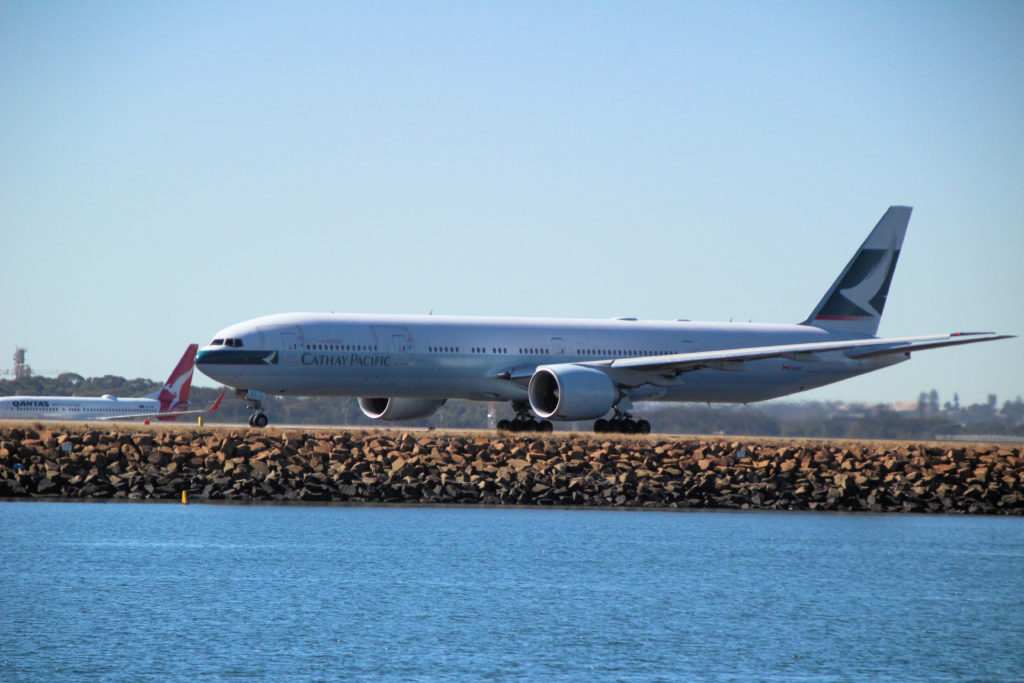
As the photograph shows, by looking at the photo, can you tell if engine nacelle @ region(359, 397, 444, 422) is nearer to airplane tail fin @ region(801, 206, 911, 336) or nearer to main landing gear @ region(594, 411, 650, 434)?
main landing gear @ region(594, 411, 650, 434)

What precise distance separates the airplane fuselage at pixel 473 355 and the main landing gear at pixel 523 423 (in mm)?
888

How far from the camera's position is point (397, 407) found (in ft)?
165

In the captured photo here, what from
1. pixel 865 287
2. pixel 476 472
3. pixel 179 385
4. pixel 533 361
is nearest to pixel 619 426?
pixel 533 361

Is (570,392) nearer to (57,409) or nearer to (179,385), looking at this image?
(57,409)

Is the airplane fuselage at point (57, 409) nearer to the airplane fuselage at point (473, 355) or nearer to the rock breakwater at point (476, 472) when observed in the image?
the rock breakwater at point (476, 472)

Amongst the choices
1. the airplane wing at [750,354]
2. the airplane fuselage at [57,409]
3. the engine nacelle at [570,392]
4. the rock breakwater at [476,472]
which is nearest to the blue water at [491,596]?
the rock breakwater at [476,472]

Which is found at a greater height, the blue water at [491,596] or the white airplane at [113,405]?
the white airplane at [113,405]

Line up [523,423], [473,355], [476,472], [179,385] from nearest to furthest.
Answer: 1. [476,472]
2. [473,355]
3. [523,423]
4. [179,385]

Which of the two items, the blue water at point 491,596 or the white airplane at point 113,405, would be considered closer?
the blue water at point 491,596

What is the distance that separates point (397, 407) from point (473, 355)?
5.24m

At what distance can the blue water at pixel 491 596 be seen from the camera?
21078 mm

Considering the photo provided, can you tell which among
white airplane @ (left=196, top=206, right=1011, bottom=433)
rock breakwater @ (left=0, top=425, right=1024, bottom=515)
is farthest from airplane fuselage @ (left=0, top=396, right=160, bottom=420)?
rock breakwater @ (left=0, top=425, right=1024, bottom=515)

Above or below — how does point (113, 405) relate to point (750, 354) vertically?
below

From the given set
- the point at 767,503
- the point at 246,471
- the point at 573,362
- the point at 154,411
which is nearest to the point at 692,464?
the point at 767,503
